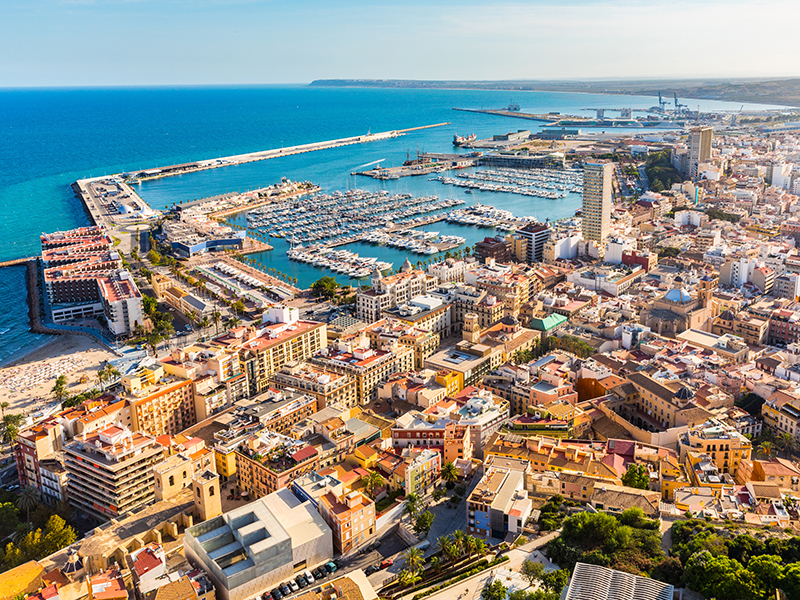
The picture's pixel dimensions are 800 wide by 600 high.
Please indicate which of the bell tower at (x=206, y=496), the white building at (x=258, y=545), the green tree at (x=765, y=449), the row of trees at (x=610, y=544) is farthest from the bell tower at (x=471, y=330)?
the bell tower at (x=206, y=496)

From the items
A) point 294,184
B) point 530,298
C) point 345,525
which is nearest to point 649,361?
point 530,298

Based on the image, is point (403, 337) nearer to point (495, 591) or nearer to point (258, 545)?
point (258, 545)

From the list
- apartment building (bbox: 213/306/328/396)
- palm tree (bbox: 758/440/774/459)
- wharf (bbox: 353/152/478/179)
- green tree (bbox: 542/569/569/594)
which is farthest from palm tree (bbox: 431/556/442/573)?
wharf (bbox: 353/152/478/179)

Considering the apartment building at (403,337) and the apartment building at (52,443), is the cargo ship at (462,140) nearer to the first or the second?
the apartment building at (403,337)

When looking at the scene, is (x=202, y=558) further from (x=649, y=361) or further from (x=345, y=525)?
(x=649, y=361)

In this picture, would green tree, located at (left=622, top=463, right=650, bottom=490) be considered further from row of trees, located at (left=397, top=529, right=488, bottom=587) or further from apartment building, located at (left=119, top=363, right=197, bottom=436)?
apartment building, located at (left=119, top=363, right=197, bottom=436)

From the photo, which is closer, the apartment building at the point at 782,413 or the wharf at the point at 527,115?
the apartment building at the point at 782,413
